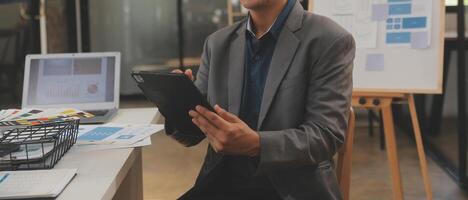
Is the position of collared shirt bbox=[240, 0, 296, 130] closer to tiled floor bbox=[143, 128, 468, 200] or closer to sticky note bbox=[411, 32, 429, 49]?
sticky note bbox=[411, 32, 429, 49]

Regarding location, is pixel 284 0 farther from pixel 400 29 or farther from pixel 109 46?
pixel 109 46

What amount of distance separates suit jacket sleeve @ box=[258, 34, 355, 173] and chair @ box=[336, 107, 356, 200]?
9 cm

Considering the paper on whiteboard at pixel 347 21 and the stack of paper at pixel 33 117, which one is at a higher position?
the paper on whiteboard at pixel 347 21

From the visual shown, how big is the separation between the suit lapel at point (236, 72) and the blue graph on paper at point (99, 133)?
0.38m

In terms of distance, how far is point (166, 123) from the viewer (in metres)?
1.47

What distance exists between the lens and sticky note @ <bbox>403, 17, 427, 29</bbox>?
7.58 feet

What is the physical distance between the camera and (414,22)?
2326 millimetres

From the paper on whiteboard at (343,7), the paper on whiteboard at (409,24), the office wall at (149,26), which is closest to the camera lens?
the paper on whiteboard at (409,24)

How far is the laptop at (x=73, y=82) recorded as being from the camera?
1885mm

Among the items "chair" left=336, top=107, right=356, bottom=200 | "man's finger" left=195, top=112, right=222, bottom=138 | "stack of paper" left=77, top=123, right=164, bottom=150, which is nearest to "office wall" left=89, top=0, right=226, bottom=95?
"stack of paper" left=77, top=123, right=164, bottom=150

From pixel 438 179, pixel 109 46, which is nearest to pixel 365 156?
pixel 438 179

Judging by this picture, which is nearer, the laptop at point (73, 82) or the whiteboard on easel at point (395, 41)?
the laptop at point (73, 82)

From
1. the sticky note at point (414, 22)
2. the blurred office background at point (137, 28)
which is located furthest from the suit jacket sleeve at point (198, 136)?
the blurred office background at point (137, 28)

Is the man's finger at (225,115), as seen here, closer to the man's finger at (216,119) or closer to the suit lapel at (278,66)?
the man's finger at (216,119)
